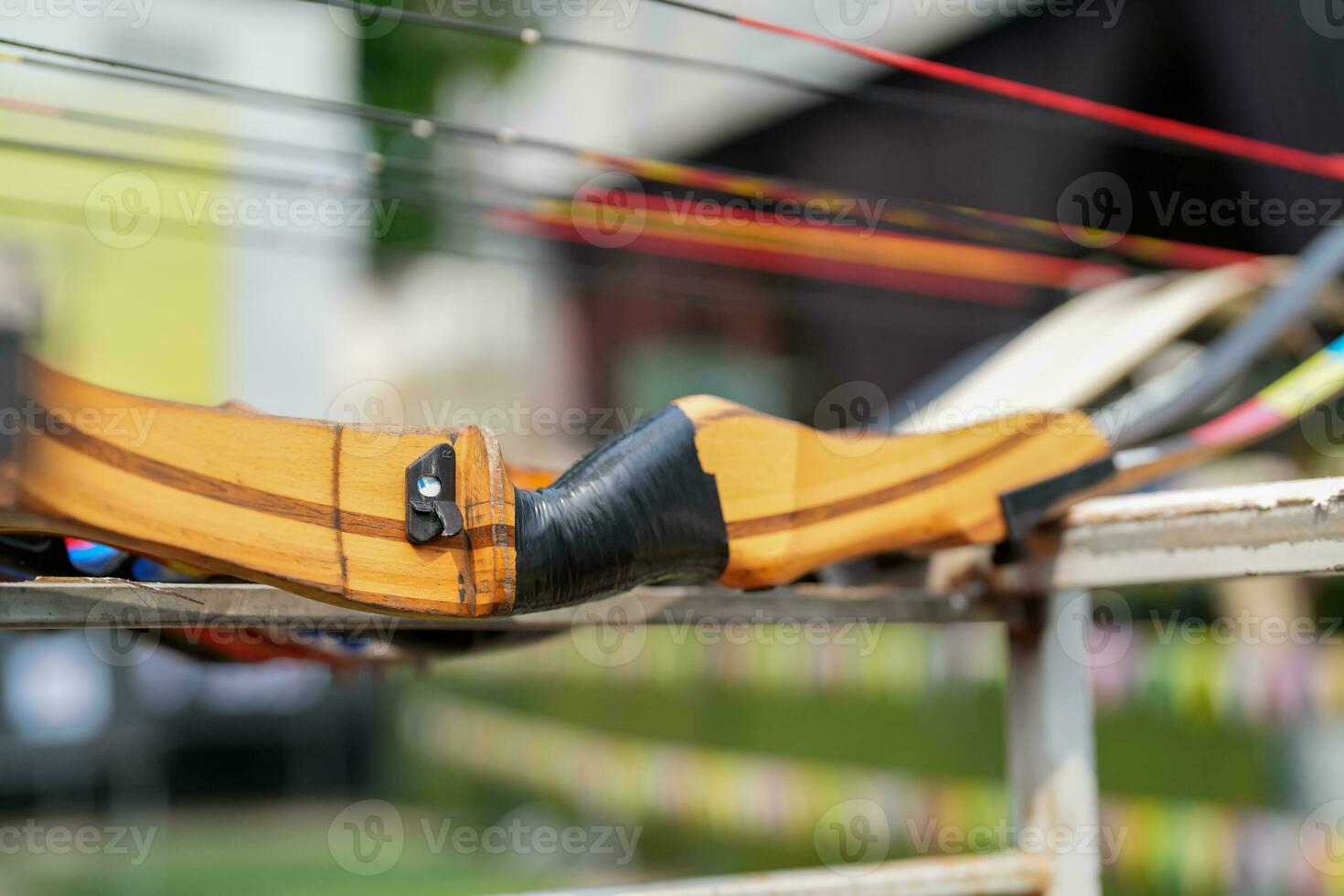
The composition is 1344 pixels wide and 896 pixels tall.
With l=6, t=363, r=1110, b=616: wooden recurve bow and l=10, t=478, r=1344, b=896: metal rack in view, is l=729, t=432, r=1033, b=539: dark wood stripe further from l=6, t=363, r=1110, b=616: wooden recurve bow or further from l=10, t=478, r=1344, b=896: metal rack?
l=10, t=478, r=1344, b=896: metal rack

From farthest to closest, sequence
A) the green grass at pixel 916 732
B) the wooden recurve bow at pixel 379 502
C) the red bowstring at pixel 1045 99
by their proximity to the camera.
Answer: the green grass at pixel 916 732
the red bowstring at pixel 1045 99
the wooden recurve bow at pixel 379 502

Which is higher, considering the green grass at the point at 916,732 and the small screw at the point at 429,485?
the small screw at the point at 429,485

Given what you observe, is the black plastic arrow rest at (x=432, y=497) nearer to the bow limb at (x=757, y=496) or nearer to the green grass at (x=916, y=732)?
the bow limb at (x=757, y=496)

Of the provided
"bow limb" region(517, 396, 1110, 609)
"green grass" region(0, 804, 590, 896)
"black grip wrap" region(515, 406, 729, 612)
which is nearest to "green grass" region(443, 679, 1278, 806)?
"green grass" region(0, 804, 590, 896)

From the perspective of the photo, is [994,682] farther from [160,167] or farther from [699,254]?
[160,167]

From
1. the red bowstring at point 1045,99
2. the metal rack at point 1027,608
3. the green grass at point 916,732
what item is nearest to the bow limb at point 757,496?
the metal rack at point 1027,608

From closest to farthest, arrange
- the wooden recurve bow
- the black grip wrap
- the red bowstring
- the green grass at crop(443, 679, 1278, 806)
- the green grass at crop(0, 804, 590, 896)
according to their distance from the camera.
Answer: the wooden recurve bow
the black grip wrap
the red bowstring
the green grass at crop(443, 679, 1278, 806)
the green grass at crop(0, 804, 590, 896)

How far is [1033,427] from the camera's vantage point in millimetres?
1395

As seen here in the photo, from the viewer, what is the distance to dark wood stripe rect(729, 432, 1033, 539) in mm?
1159

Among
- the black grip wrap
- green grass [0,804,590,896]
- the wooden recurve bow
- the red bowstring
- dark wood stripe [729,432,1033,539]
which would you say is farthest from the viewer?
green grass [0,804,590,896]

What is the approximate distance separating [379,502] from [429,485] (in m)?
0.04

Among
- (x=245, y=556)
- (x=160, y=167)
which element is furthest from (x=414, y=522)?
(x=160, y=167)

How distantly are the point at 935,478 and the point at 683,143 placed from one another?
500 centimetres

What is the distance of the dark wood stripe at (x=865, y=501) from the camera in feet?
3.80
